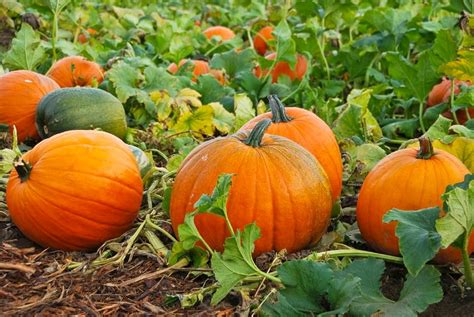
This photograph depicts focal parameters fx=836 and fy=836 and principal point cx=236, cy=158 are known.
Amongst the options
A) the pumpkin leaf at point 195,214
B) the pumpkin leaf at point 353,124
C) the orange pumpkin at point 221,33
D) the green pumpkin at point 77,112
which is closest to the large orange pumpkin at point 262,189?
the pumpkin leaf at point 195,214

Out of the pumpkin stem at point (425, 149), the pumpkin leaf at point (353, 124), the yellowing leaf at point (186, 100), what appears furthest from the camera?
the yellowing leaf at point (186, 100)

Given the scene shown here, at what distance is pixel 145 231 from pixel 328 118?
160cm

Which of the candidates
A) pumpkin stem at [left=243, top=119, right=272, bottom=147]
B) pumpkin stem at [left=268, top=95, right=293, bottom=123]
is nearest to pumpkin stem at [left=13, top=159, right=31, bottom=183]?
pumpkin stem at [left=243, top=119, right=272, bottom=147]

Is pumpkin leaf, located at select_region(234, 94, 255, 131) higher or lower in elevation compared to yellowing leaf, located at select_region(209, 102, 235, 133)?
higher

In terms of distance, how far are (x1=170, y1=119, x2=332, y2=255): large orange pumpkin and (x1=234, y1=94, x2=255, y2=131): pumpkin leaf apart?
148cm

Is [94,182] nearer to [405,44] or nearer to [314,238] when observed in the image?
[314,238]

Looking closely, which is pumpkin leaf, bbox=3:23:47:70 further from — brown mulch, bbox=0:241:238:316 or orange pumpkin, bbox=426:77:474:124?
orange pumpkin, bbox=426:77:474:124

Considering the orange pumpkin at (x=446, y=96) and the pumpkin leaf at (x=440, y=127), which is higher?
the pumpkin leaf at (x=440, y=127)

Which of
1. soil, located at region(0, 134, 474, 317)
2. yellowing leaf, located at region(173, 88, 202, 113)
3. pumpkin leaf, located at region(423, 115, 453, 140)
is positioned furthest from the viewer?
yellowing leaf, located at region(173, 88, 202, 113)

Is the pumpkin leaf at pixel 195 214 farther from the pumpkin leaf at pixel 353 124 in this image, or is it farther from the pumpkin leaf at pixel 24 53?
the pumpkin leaf at pixel 24 53

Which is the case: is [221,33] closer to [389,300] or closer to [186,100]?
[186,100]

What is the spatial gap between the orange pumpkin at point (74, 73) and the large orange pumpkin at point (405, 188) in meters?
2.43

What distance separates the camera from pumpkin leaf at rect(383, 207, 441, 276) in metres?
2.37

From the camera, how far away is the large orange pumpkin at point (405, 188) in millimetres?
2867
